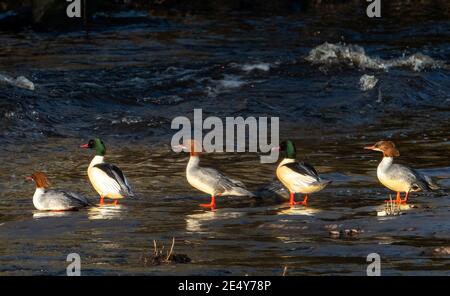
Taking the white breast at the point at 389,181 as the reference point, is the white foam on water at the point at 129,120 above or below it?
below

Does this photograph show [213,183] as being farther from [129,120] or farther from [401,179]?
[129,120]

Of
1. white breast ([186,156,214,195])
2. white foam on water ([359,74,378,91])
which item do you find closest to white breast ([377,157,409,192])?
white breast ([186,156,214,195])

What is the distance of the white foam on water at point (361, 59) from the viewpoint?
2042 cm

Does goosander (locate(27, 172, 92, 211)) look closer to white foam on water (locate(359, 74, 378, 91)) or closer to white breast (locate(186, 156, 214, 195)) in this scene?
white breast (locate(186, 156, 214, 195))

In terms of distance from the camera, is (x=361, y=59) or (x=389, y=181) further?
(x=361, y=59)

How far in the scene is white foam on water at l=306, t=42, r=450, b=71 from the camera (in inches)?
804

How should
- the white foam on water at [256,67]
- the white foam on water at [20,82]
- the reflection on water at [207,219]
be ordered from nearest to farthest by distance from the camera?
1. the reflection on water at [207,219]
2. the white foam on water at [20,82]
3. the white foam on water at [256,67]

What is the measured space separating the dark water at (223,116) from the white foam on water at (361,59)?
4 cm

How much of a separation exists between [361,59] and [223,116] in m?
4.69

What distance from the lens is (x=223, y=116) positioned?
1686 cm

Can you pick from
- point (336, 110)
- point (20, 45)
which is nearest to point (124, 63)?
point (20, 45)

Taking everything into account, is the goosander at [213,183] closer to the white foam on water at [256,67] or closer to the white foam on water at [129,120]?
the white foam on water at [129,120]

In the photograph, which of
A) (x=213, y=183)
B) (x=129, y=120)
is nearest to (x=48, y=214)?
(x=213, y=183)

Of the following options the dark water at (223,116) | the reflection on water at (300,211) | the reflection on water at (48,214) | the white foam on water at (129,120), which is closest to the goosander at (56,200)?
the reflection on water at (48,214)
